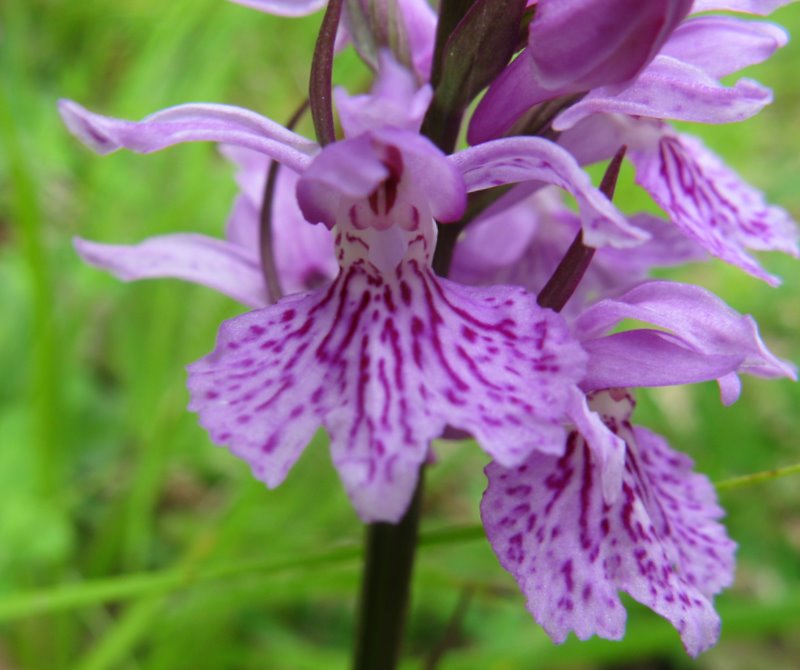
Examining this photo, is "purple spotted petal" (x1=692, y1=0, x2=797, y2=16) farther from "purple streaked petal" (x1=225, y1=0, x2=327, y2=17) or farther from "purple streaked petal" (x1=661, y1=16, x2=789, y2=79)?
"purple streaked petal" (x1=225, y1=0, x2=327, y2=17)

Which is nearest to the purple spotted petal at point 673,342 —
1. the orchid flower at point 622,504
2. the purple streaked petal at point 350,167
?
the orchid flower at point 622,504

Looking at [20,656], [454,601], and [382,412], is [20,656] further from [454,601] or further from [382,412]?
[382,412]

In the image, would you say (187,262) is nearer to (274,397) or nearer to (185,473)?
(274,397)

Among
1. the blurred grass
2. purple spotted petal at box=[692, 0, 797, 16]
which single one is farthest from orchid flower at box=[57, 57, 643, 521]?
the blurred grass

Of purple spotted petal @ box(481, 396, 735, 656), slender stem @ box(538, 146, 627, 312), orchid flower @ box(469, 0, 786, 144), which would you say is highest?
orchid flower @ box(469, 0, 786, 144)

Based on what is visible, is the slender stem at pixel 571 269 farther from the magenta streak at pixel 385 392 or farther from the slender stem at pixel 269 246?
the slender stem at pixel 269 246


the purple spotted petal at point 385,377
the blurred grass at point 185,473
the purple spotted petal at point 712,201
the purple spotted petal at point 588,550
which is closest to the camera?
the purple spotted petal at point 385,377
